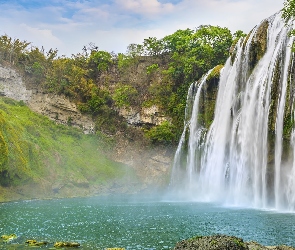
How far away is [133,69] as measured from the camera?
61.4m

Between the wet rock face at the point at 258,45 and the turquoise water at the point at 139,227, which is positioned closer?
the turquoise water at the point at 139,227

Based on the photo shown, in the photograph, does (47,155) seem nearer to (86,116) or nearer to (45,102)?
(86,116)

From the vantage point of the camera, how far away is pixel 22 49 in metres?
63.7

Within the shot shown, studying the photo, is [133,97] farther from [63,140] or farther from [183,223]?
[183,223]

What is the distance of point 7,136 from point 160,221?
25689 mm

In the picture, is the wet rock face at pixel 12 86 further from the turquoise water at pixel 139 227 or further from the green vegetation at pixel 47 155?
the turquoise water at pixel 139 227

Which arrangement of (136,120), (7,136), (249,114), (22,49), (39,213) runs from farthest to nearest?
(22,49) < (136,120) < (7,136) < (249,114) < (39,213)

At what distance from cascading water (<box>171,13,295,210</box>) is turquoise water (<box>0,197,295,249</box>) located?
6.05 m

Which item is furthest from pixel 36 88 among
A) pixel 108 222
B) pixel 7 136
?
pixel 108 222

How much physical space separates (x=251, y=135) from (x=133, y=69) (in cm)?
3400

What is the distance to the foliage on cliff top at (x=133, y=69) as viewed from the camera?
5228 centimetres

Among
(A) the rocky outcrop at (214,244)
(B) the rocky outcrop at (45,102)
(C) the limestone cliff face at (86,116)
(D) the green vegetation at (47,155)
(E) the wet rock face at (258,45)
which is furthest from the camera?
(B) the rocky outcrop at (45,102)

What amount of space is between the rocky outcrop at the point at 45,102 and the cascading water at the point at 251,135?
22.2 meters

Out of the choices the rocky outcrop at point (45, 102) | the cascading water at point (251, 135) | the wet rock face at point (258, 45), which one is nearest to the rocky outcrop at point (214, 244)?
the cascading water at point (251, 135)
